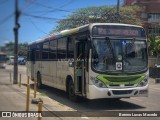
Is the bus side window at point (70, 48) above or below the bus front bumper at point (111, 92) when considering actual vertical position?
above

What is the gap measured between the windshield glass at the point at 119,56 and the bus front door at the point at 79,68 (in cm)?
101

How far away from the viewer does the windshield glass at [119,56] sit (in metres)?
13.4

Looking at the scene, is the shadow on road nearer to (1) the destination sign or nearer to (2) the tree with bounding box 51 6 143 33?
(1) the destination sign

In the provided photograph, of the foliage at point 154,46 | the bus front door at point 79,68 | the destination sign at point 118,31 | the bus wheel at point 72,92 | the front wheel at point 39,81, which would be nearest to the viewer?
the destination sign at point 118,31

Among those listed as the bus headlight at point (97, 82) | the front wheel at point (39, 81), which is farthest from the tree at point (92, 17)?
the bus headlight at point (97, 82)

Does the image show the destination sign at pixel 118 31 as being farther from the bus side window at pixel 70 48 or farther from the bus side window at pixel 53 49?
the bus side window at pixel 53 49

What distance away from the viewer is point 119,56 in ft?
44.8

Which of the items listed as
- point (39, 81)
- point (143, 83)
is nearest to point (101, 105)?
point (143, 83)

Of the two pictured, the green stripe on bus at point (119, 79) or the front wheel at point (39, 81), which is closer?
the green stripe on bus at point (119, 79)

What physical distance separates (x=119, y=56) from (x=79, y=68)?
1816 millimetres

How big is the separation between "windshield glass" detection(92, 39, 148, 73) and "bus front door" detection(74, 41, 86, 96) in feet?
3.30

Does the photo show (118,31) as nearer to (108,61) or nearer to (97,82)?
(108,61)

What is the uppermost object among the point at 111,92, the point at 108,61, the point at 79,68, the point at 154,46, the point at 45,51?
the point at 154,46

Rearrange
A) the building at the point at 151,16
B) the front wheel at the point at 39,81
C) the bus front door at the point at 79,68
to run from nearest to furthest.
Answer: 1. the bus front door at the point at 79,68
2. the front wheel at the point at 39,81
3. the building at the point at 151,16
